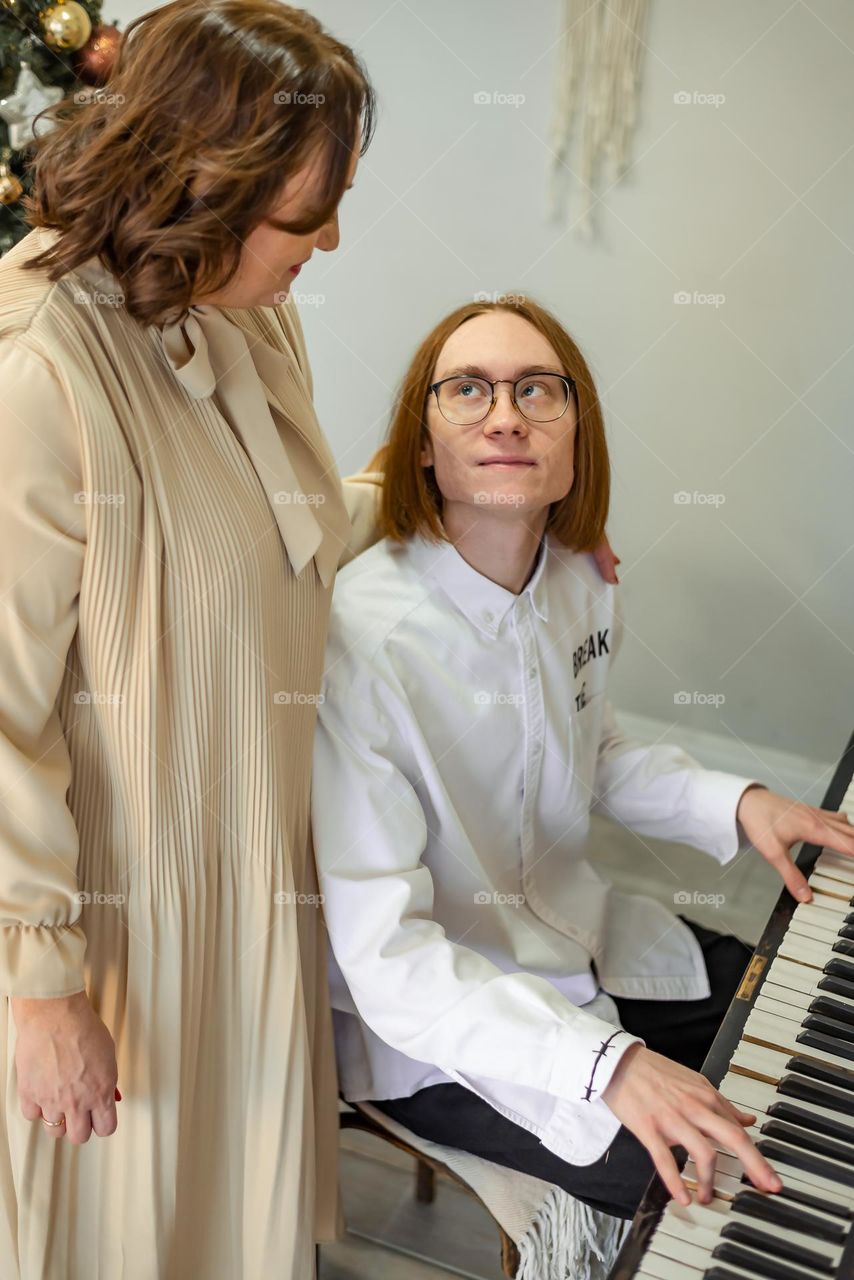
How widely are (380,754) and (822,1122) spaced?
633mm

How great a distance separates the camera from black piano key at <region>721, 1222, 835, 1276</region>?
0.99 metres

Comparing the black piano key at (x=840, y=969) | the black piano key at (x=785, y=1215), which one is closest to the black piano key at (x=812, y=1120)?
the black piano key at (x=785, y=1215)

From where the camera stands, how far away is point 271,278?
116 cm

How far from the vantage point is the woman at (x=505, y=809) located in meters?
1.32

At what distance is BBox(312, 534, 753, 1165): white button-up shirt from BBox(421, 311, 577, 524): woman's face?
11 centimetres

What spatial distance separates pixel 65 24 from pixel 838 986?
5.29 ft

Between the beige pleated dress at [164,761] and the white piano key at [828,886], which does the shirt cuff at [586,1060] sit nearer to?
the beige pleated dress at [164,761]

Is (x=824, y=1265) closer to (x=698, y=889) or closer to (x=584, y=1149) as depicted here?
(x=584, y=1149)

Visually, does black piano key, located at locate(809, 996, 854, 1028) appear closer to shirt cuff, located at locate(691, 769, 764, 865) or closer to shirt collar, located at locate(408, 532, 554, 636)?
shirt cuff, located at locate(691, 769, 764, 865)

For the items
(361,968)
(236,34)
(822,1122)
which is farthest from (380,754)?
(236,34)

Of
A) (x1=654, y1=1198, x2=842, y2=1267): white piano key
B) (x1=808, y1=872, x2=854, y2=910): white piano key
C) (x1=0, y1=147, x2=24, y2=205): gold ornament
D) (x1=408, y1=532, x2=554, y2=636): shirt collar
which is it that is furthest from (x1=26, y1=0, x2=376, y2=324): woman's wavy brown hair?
(x1=808, y1=872, x2=854, y2=910): white piano key

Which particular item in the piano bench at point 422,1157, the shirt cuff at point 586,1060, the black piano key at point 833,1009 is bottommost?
the piano bench at point 422,1157

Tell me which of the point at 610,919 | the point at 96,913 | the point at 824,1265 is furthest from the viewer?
the point at 610,919

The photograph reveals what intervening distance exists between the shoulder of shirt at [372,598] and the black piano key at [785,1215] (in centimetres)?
73
